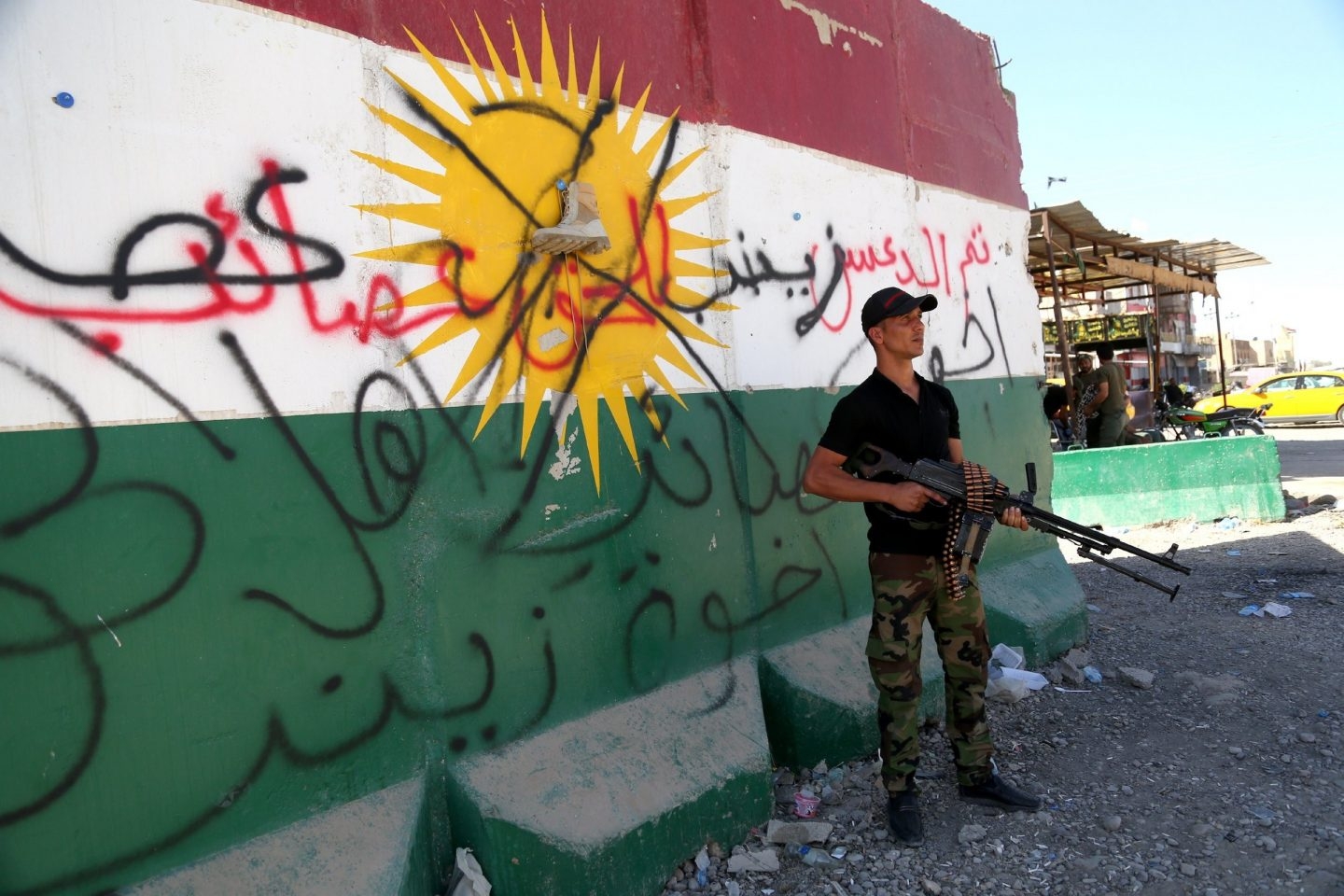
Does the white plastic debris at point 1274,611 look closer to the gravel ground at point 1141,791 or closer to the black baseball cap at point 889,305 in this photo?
the gravel ground at point 1141,791

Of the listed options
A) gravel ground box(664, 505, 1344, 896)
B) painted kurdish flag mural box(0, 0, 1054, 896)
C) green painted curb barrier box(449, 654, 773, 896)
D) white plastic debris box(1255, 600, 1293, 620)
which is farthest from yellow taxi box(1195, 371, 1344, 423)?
green painted curb barrier box(449, 654, 773, 896)

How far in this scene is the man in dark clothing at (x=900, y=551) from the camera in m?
3.15

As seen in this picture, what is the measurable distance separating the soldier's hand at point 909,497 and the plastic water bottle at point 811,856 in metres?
1.17

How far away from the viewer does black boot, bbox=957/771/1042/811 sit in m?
3.27

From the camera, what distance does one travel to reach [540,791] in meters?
2.75

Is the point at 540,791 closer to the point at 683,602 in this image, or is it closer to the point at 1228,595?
the point at 683,602

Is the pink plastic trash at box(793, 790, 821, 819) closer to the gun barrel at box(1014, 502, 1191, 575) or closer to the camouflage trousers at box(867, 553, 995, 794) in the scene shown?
the camouflage trousers at box(867, 553, 995, 794)

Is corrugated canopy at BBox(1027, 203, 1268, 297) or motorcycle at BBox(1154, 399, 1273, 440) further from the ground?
corrugated canopy at BBox(1027, 203, 1268, 297)

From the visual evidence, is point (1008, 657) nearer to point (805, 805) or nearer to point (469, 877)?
point (805, 805)

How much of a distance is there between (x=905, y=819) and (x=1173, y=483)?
653 cm

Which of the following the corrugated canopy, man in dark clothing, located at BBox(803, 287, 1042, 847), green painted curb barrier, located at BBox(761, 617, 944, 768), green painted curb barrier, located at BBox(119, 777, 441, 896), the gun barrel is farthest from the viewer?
the corrugated canopy

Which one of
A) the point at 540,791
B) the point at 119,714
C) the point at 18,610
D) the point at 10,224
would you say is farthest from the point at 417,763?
the point at 10,224

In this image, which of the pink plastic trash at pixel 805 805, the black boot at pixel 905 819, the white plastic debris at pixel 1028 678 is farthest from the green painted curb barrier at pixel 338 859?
the white plastic debris at pixel 1028 678

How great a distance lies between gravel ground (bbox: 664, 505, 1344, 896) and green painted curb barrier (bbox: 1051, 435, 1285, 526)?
318 centimetres
